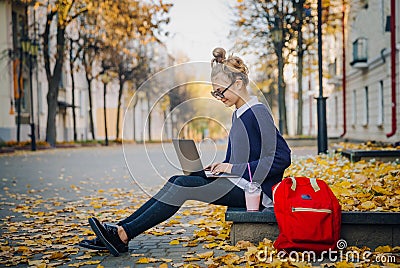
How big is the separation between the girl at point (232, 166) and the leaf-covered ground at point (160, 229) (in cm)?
26

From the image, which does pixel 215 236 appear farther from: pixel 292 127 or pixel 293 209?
pixel 292 127

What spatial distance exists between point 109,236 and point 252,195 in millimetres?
1172

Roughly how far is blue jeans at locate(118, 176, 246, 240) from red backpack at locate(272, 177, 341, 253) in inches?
18.7

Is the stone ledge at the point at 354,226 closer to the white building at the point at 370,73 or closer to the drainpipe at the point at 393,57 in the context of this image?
the drainpipe at the point at 393,57

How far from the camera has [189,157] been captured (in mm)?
5055

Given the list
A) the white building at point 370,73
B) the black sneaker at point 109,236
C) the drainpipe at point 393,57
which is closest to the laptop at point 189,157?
the black sneaker at point 109,236

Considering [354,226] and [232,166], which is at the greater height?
[232,166]

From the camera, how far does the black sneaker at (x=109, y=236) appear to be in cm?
475

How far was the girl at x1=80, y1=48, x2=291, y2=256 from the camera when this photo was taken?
4707 mm

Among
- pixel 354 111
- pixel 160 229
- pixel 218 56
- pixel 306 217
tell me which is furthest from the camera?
pixel 354 111

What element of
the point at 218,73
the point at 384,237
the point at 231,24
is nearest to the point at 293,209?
the point at 384,237

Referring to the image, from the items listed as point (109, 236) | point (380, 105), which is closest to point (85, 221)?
point (109, 236)

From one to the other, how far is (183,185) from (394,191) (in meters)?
2.56

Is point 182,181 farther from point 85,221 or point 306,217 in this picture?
point 85,221
